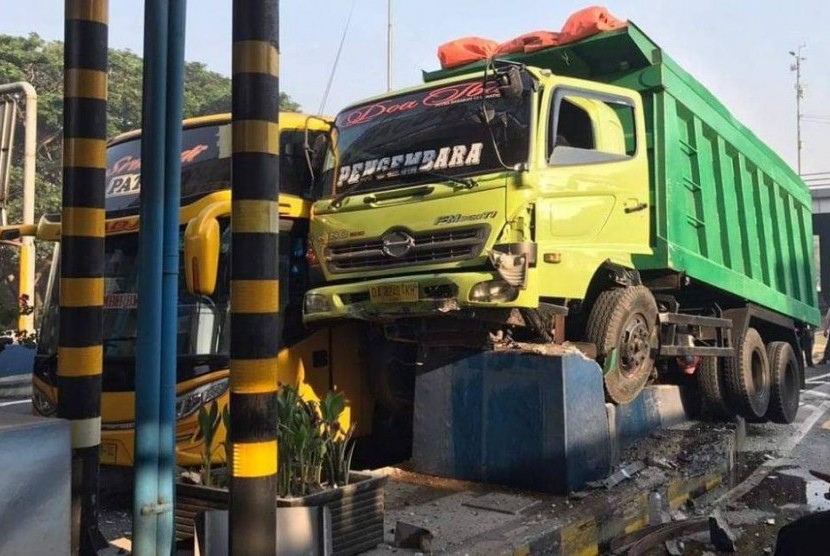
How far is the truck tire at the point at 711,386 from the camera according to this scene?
293 inches

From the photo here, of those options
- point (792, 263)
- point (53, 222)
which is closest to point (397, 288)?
point (53, 222)

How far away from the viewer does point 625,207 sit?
5422mm

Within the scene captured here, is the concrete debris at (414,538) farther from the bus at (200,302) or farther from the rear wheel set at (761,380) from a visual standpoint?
the rear wheel set at (761,380)

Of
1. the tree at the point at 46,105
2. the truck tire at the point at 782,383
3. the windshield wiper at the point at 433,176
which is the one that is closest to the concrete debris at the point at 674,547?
the windshield wiper at the point at 433,176

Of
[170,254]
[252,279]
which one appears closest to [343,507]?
[170,254]

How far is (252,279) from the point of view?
90.4 inches

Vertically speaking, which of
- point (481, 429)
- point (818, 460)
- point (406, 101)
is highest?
point (406, 101)

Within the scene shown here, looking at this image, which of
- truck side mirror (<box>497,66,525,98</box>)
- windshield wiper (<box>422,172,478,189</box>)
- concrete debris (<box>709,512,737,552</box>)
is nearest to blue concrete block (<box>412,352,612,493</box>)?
concrete debris (<box>709,512,737,552</box>)

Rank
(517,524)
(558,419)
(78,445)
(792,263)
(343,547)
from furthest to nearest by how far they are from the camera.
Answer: (792,263) < (558,419) < (517,524) < (343,547) < (78,445)

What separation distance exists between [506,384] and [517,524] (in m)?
0.95

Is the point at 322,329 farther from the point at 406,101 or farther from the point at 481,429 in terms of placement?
the point at 406,101

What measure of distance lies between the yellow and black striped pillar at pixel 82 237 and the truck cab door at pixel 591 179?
255 centimetres

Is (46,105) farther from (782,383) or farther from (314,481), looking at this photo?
(314,481)

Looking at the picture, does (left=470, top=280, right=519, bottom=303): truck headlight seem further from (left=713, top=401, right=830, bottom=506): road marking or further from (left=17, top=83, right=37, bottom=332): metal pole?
(left=17, top=83, right=37, bottom=332): metal pole
